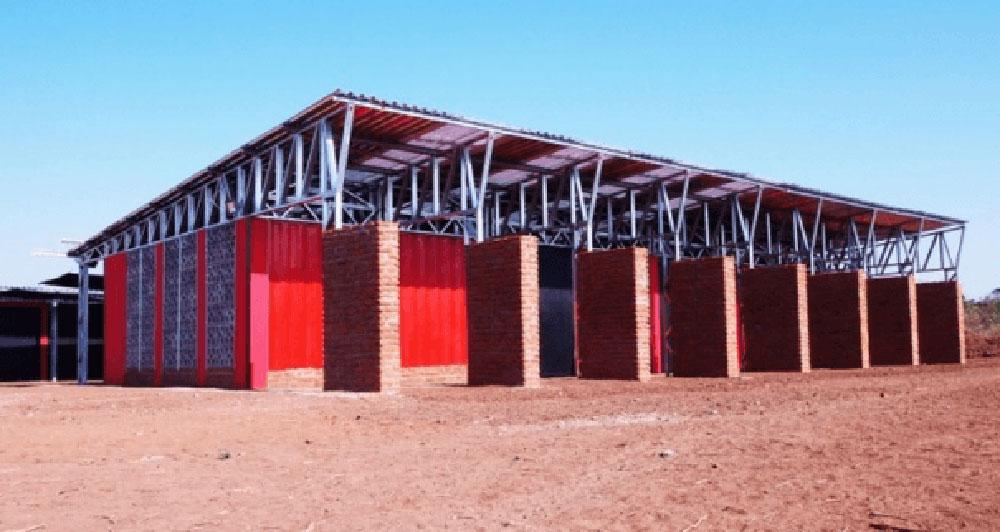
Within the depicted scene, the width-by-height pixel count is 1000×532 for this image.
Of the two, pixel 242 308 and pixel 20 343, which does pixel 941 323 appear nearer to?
pixel 242 308

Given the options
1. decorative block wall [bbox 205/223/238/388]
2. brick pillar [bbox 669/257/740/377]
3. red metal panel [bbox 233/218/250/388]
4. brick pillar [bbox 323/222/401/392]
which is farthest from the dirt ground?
brick pillar [bbox 669/257/740/377]

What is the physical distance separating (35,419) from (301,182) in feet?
26.0

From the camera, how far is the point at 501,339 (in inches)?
731

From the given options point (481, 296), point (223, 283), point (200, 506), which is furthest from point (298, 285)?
point (200, 506)

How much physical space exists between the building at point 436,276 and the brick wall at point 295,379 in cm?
5

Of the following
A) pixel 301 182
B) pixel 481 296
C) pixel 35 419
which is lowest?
pixel 35 419

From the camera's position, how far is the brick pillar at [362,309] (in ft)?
52.2

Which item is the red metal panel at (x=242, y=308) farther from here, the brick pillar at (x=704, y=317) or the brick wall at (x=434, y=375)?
the brick pillar at (x=704, y=317)

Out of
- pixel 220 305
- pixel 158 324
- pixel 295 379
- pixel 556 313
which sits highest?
pixel 220 305

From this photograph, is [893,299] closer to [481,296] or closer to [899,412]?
[481,296]

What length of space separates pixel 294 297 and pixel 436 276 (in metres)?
4.25

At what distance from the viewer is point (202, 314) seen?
22.4 metres

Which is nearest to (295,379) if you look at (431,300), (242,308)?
(242,308)

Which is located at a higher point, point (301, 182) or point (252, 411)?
point (301, 182)
